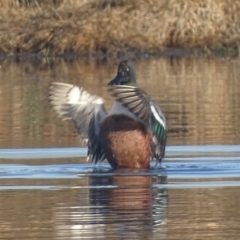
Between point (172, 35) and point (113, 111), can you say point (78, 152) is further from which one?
point (172, 35)

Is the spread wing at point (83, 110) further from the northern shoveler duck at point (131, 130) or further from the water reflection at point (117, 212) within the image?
the water reflection at point (117, 212)

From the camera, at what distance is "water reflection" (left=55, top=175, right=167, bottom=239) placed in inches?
288

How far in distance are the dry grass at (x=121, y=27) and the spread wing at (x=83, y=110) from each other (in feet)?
59.3

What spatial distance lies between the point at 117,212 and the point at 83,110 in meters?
3.21

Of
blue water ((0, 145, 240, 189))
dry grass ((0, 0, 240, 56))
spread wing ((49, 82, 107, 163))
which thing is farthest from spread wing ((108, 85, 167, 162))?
dry grass ((0, 0, 240, 56))

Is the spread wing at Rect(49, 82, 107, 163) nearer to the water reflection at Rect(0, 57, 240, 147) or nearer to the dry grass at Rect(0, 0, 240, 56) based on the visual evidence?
the water reflection at Rect(0, 57, 240, 147)

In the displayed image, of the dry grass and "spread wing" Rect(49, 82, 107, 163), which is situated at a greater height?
the dry grass

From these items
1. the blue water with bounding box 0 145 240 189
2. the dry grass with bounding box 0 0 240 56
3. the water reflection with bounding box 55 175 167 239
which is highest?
the dry grass with bounding box 0 0 240 56

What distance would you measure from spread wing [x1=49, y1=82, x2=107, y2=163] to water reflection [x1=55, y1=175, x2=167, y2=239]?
119 centimetres

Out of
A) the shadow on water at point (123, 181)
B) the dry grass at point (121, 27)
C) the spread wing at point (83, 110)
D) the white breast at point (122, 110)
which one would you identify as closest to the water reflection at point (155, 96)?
the shadow on water at point (123, 181)

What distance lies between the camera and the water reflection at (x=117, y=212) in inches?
288

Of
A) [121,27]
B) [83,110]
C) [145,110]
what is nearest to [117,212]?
[145,110]

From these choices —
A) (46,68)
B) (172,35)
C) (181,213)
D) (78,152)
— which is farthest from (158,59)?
(181,213)

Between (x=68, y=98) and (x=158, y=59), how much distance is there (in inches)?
684
